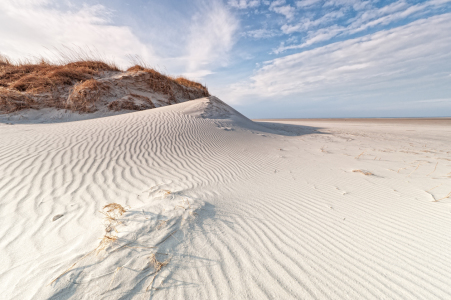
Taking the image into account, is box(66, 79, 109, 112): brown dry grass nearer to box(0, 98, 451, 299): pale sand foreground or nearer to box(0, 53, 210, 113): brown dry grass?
box(0, 53, 210, 113): brown dry grass

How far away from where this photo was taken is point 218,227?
2.12 meters

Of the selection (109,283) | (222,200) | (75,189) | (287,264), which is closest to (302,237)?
(287,264)

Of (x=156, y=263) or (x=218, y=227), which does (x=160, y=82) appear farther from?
(x=156, y=263)

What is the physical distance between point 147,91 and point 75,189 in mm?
12909

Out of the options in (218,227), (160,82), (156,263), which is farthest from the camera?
(160,82)

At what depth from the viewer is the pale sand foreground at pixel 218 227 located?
1.45 meters

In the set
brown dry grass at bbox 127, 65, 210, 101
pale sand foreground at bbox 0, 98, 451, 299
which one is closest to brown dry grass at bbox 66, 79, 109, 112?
brown dry grass at bbox 127, 65, 210, 101

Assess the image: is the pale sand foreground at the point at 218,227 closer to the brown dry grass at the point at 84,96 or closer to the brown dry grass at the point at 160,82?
the brown dry grass at the point at 84,96

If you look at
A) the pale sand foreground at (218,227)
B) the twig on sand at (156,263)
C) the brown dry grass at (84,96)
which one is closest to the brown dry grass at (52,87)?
the brown dry grass at (84,96)

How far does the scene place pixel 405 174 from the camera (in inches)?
162

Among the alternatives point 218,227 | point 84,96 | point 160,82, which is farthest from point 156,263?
point 160,82

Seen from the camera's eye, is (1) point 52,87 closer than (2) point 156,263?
No

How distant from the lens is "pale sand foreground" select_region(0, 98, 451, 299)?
1.45 m

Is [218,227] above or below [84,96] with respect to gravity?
below
